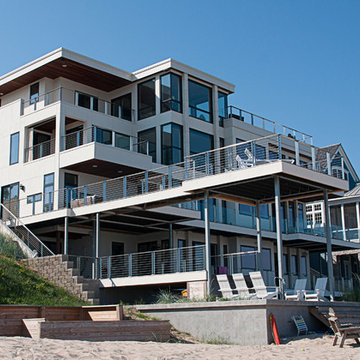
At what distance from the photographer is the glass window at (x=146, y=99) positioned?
100 feet

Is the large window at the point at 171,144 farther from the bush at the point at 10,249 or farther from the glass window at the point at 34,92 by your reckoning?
the bush at the point at 10,249

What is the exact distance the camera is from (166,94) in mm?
30188

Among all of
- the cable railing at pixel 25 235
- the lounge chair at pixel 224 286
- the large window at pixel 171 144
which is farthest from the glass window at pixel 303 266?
the lounge chair at pixel 224 286

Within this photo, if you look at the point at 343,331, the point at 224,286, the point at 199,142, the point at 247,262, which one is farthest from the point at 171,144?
the point at 343,331

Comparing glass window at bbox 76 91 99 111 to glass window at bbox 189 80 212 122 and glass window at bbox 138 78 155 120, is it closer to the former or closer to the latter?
glass window at bbox 138 78 155 120

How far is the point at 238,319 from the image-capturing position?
15344 mm

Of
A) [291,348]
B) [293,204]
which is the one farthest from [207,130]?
[291,348]

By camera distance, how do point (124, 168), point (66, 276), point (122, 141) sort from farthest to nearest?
point (122, 141), point (124, 168), point (66, 276)

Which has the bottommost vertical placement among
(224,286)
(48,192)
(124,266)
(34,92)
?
(224,286)

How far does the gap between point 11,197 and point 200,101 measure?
35.3 feet

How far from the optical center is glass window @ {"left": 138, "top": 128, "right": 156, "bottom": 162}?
29.7 metres

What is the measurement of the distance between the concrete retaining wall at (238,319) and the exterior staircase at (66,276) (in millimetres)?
4826

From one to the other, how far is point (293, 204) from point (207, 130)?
8.12 meters

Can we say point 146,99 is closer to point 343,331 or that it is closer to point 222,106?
point 222,106
